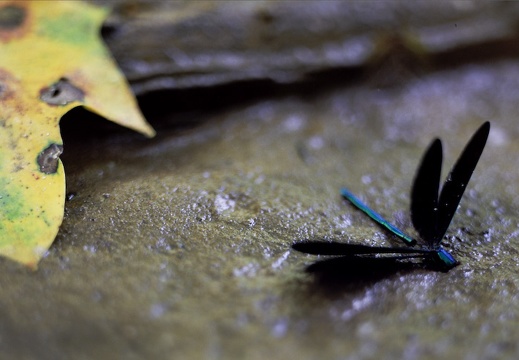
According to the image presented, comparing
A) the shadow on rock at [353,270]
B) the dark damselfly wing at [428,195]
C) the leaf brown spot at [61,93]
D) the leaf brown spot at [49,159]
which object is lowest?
the leaf brown spot at [49,159]

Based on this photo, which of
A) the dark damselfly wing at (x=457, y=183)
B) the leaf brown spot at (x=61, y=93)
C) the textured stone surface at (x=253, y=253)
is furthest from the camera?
the leaf brown spot at (x=61, y=93)

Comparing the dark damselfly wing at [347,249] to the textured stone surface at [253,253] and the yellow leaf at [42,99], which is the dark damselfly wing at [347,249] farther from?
the yellow leaf at [42,99]

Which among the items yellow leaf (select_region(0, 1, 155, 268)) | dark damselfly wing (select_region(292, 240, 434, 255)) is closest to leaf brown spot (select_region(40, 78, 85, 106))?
yellow leaf (select_region(0, 1, 155, 268))

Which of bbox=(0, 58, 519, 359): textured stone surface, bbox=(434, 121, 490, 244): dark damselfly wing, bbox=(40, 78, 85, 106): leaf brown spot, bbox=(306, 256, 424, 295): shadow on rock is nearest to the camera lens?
bbox=(0, 58, 519, 359): textured stone surface

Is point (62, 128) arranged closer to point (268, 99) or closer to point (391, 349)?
point (268, 99)

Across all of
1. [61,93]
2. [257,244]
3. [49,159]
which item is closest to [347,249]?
[257,244]

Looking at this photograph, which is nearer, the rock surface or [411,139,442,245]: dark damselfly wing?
the rock surface

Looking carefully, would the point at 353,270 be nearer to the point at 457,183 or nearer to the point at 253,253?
the point at 253,253

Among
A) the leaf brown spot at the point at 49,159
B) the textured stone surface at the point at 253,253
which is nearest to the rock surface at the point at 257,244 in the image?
the textured stone surface at the point at 253,253

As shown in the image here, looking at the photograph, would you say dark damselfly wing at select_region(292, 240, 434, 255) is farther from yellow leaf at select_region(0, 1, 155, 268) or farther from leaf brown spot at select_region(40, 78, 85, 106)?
leaf brown spot at select_region(40, 78, 85, 106)
